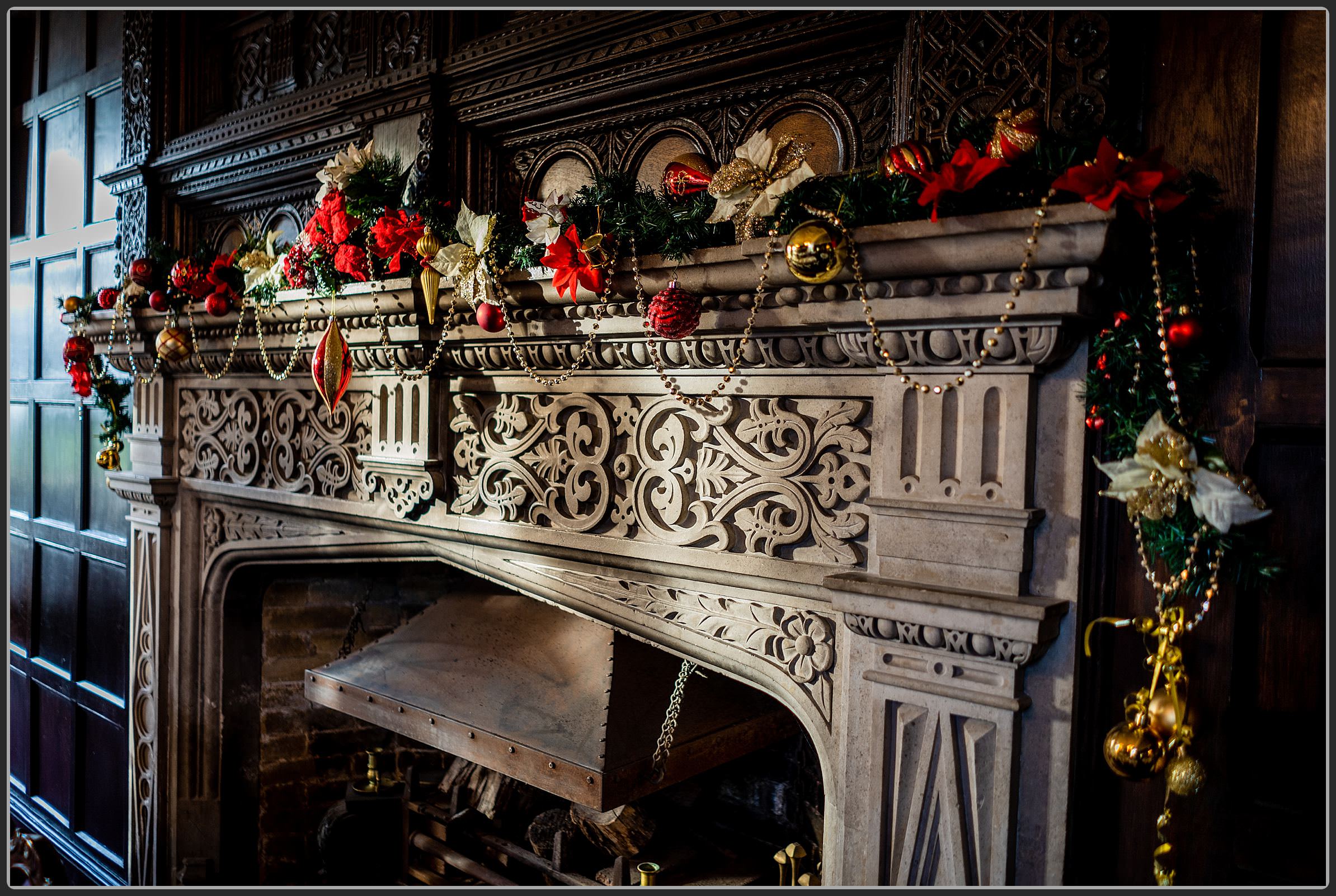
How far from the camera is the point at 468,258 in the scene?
159cm

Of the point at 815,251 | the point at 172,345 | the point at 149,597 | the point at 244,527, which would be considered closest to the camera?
the point at 815,251

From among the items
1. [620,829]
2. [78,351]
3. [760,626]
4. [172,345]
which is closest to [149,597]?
[78,351]

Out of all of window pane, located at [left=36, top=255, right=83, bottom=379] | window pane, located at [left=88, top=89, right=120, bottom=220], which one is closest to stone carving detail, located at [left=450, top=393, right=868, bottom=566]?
window pane, located at [left=88, top=89, right=120, bottom=220]

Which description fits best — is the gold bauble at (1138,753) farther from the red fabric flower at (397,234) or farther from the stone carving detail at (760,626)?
the red fabric flower at (397,234)

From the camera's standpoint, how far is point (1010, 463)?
115 cm

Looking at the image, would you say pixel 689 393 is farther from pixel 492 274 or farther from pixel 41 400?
pixel 41 400

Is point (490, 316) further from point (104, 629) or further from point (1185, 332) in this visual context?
point (104, 629)

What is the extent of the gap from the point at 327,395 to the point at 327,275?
29cm

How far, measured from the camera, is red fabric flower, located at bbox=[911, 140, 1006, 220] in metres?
1.05

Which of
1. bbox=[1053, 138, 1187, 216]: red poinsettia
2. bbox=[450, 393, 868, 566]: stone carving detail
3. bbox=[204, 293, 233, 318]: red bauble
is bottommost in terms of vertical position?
bbox=[450, 393, 868, 566]: stone carving detail

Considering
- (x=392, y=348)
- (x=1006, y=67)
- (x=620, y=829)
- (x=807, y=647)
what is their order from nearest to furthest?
(x=1006, y=67), (x=807, y=647), (x=392, y=348), (x=620, y=829)

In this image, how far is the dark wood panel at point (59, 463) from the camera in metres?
3.35

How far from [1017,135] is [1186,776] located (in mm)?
851

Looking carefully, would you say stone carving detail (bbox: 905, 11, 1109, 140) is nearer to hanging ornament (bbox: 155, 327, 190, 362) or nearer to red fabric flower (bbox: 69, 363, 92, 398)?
hanging ornament (bbox: 155, 327, 190, 362)
